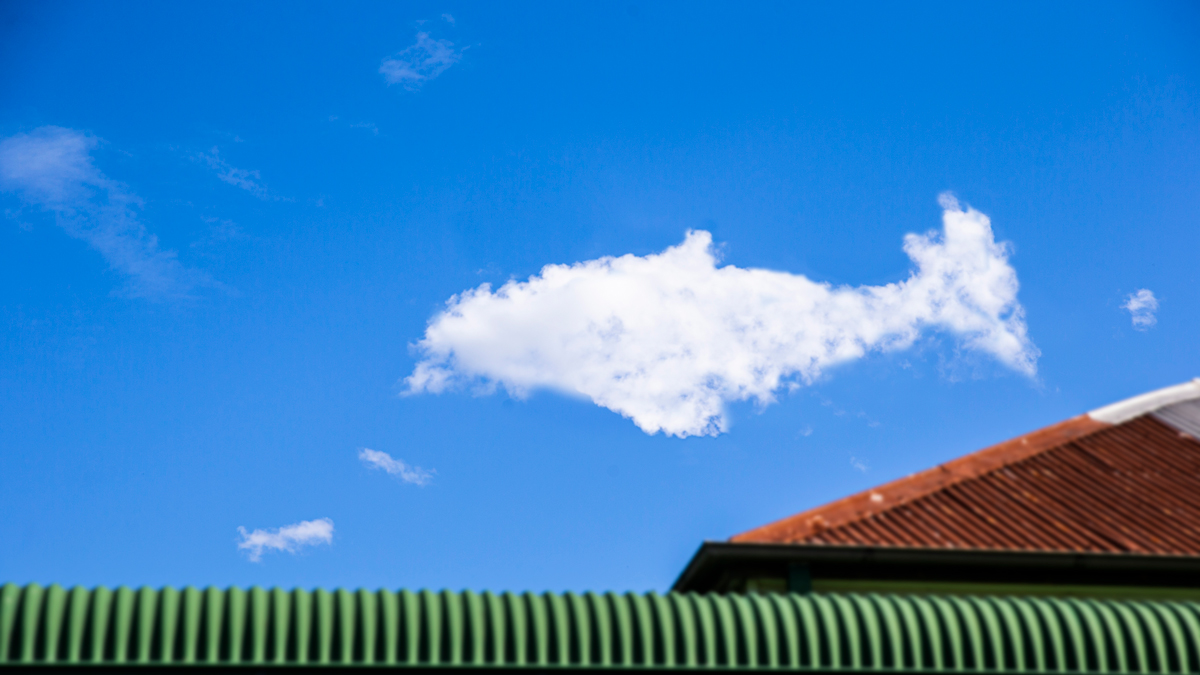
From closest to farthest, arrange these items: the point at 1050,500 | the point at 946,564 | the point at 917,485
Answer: the point at 946,564
the point at 1050,500
the point at 917,485

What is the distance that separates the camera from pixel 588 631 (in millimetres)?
4551

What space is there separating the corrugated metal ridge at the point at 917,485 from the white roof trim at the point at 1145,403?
0.72 feet

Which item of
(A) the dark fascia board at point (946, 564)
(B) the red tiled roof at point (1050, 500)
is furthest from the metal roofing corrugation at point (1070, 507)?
(A) the dark fascia board at point (946, 564)

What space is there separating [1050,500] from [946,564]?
2506 millimetres

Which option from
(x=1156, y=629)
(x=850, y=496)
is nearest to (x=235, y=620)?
(x=1156, y=629)

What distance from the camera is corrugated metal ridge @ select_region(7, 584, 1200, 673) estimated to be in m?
4.33

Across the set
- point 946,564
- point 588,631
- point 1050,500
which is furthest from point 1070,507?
point 588,631

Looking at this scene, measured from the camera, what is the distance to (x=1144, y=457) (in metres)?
10.8

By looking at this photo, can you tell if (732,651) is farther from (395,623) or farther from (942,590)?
(942,590)

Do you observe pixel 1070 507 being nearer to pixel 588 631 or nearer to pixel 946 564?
pixel 946 564

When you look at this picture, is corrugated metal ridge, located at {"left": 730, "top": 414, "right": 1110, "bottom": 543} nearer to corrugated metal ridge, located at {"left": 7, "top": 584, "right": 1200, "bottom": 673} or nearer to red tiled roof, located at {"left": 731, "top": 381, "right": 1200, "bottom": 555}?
red tiled roof, located at {"left": 731, "top": 381, "right": 1200, "bottom": 555}

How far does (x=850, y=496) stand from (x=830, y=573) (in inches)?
80.9

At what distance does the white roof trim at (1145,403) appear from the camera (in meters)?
11.8

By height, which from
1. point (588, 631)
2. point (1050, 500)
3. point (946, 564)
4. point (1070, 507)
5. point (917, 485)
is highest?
point (917, 485)
